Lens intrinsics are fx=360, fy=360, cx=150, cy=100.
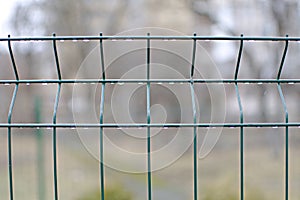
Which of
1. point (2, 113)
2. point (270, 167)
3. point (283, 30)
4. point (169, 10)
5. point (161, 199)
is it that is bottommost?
point (161, 199)

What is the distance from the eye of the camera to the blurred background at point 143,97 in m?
3.21

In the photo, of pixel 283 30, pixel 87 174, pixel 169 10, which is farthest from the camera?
pixel 169 10

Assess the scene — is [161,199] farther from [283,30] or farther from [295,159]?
[283,30]

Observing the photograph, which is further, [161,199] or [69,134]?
[161,199]

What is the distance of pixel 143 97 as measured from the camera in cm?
381

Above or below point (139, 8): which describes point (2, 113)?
below

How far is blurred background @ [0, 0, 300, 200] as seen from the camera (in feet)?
10.5

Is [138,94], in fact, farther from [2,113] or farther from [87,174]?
[2,113]

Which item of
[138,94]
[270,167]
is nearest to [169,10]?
[138,94]

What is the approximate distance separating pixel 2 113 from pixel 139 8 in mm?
3060

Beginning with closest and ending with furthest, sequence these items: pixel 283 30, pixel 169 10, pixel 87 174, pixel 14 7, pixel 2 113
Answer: pixel 2 113
pixel 87 174
pixel 14 7
pixel 283 30
pixel 169 10

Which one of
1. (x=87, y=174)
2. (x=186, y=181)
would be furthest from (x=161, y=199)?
(x=87, y=174)

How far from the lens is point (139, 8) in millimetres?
5500

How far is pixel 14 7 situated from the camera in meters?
4.24
